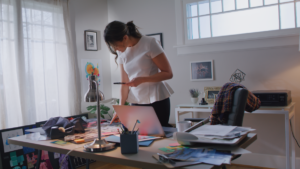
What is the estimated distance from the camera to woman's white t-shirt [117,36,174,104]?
168 centimetres

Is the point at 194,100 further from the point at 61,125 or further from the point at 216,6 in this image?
the point at 61,125

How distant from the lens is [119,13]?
3871 mm

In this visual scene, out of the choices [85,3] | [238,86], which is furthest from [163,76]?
[85,3]

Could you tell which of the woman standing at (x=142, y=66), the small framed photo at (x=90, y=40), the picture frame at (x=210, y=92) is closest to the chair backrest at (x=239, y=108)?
the woman standing at (x=142, y=66)

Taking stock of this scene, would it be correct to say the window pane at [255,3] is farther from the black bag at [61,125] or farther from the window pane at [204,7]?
the black bag at [61,125]

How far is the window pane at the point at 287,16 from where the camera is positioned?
275 centimetres

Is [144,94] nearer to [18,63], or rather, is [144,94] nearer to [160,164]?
[160,164]

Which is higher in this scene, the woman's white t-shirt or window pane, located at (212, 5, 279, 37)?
window pane, located at (212, 5, 279, 37)

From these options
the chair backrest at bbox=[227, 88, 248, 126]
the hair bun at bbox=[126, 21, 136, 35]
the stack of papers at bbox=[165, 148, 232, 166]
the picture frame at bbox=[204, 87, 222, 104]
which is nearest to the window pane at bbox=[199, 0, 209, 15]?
the picture frame at bbox=[204, 87, 222, 104]

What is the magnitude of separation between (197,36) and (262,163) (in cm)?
173

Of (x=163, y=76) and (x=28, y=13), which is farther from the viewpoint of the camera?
(x=28, y=13)

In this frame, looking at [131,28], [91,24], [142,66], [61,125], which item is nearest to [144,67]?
[142,66]

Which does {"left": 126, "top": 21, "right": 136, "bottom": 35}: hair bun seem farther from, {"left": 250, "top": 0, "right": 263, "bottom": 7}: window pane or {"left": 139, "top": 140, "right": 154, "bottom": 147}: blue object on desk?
{"left": 250, "top": 0, "right": 263, "bottom": 7}: window pane

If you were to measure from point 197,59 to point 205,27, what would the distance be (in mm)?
424
